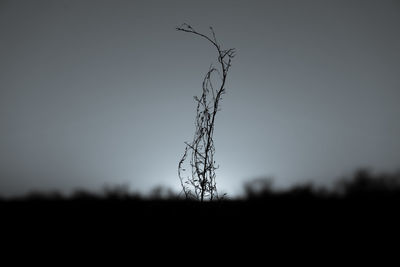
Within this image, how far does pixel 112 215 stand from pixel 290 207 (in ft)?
10.5

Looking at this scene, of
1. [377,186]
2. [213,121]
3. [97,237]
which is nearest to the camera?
[213,121]

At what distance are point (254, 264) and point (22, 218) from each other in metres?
4.28

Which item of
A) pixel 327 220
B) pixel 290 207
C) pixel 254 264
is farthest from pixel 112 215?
pixel 327 220

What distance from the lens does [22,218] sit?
5.20 m

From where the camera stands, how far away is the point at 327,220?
4340 mm

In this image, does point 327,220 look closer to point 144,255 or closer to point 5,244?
point 144,255

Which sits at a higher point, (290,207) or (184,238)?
(290,207)

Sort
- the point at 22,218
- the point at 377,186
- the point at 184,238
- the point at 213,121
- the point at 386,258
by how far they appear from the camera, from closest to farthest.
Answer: the point at 386,258, the point at 213,121, the point at 184,238, the point at 377,186, the point at 22,218

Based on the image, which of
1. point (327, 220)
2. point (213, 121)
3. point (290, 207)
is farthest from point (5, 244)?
point (327, 220)

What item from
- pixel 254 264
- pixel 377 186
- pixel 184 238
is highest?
pixel 377 186

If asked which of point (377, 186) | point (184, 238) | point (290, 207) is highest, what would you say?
point (377, 186)

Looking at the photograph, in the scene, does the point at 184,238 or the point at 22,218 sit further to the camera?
the point at 22,218

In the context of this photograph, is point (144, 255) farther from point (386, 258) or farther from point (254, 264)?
point (386, 258)

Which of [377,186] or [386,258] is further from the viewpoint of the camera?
[377,186]
